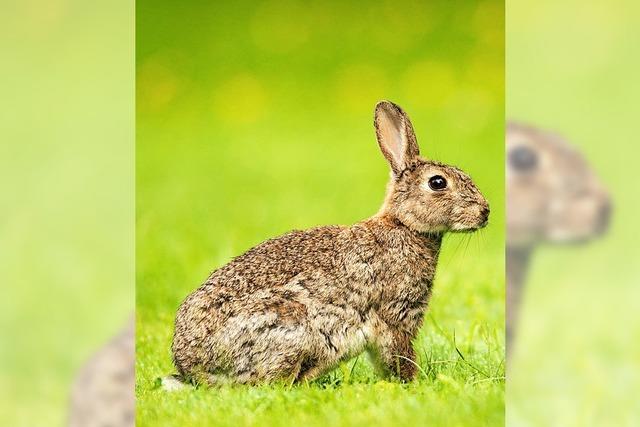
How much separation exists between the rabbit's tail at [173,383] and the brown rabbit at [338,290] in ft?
0.09

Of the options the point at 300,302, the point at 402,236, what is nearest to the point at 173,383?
the point at 300,302
